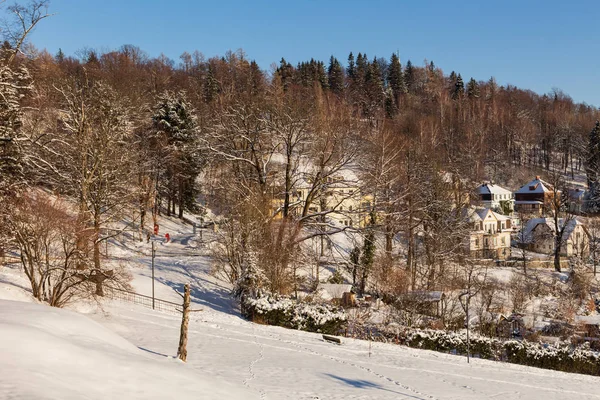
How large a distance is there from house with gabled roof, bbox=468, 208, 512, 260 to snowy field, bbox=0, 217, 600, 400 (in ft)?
104

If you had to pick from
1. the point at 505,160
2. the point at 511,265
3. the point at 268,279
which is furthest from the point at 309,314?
the point at 505,160

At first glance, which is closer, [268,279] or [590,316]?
[268,279]

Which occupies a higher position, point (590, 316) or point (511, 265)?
point (511, 265)

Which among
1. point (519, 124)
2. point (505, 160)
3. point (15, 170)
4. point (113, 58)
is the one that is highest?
point (113, 58)

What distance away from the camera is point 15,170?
22047mm

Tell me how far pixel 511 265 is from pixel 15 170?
39887 millimetres

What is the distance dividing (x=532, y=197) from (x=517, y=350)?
2188 inches

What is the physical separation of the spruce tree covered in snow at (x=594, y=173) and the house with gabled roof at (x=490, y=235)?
58.5 feet

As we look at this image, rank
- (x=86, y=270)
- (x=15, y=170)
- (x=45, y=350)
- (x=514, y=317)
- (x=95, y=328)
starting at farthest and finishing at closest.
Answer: (x=514, y=317) → (x=15, y=170) → (x=86, y=270) → (x=95, y=328) → (x=45, y=350)

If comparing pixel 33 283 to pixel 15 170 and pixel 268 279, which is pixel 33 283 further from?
pixel 268 279

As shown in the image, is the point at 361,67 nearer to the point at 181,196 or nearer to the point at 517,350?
the point at 181,196

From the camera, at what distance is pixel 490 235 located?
5397 centimetres

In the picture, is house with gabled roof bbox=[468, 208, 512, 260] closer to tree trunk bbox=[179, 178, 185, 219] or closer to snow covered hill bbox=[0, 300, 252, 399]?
tree trunk bbox=[179, 178, 185, 219]

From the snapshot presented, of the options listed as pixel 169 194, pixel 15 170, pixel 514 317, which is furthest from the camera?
pixel 169 194
